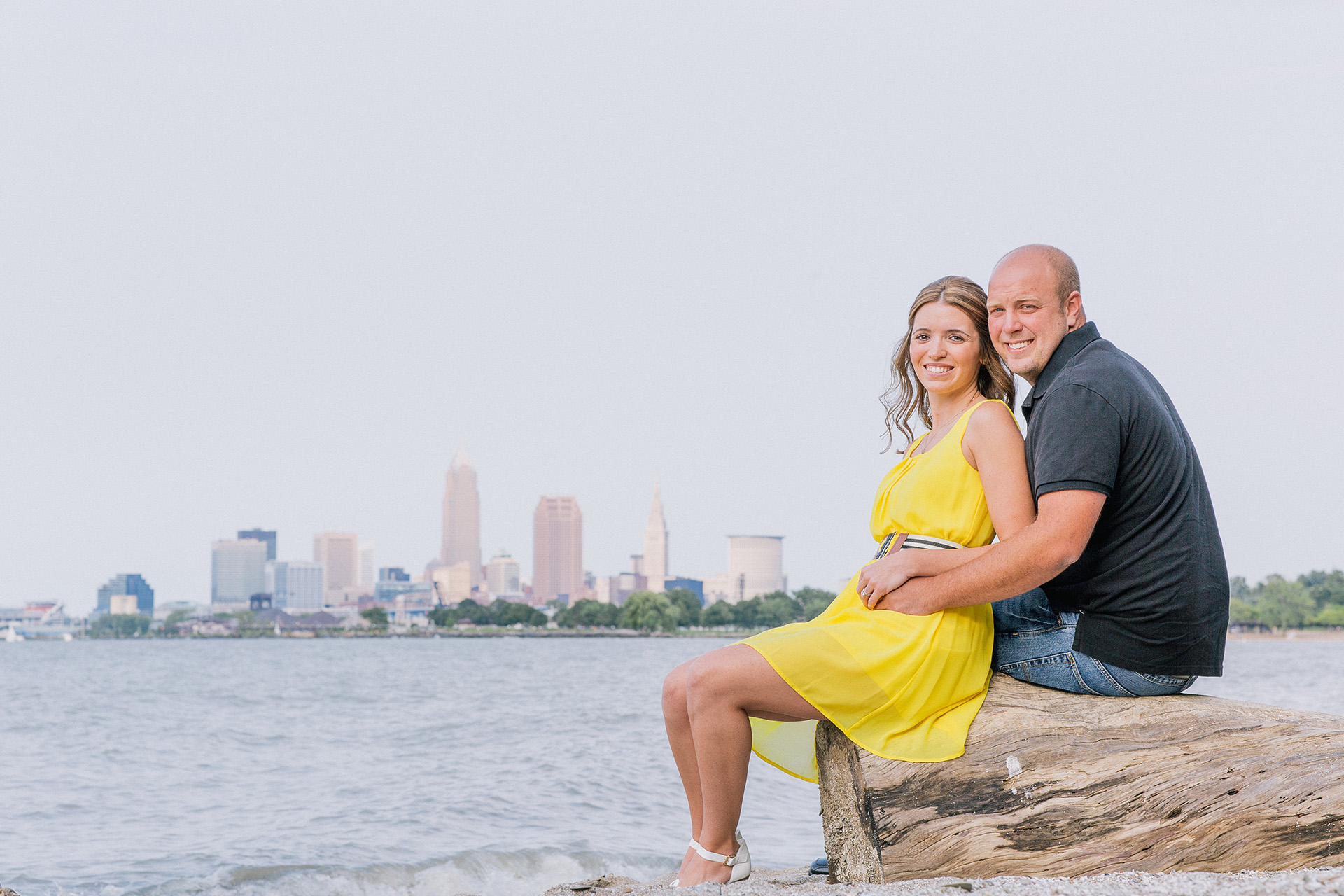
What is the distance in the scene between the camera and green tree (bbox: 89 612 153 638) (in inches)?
6319

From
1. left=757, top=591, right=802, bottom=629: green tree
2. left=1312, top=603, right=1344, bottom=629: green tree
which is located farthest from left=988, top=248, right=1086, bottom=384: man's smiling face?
left=757, top=591, right=802, bottom=629: green tree

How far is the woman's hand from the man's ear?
98 cm

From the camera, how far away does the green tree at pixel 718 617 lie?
12019 centimetres

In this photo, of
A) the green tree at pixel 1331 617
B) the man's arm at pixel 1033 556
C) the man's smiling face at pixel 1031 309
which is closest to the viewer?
the man's arm at pixel 1033 556

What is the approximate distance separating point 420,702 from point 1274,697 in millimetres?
20279

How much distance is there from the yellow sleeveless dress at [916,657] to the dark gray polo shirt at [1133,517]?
10.7 inches

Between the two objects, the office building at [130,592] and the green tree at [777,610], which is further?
the office building at [130,592]

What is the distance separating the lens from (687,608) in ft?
399

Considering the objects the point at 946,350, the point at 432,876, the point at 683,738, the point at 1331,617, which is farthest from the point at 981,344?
the point at 1331,617

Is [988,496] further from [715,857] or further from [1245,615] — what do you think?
[1245,615]

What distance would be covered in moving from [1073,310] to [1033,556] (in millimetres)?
986

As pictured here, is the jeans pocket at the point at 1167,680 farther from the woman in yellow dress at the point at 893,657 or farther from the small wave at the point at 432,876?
the small wave at the point at 432,876

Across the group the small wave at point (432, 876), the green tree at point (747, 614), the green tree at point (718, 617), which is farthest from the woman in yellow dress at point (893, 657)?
the green tree at point (718, 617)

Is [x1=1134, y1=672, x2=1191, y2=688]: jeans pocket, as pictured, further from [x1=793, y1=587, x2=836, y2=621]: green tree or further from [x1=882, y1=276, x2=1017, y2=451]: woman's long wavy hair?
[x1=793, y1=587, x2=836, y2=621]: green tree
